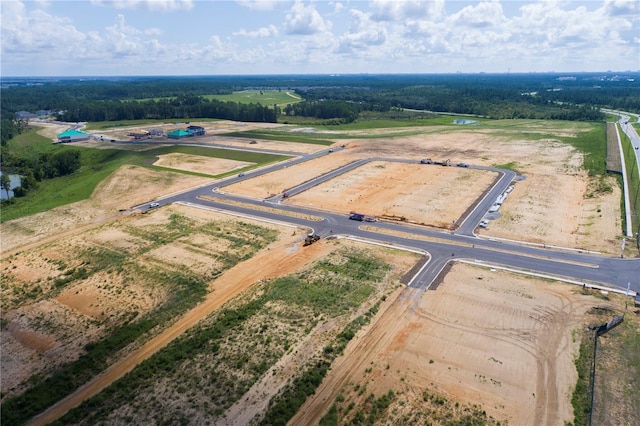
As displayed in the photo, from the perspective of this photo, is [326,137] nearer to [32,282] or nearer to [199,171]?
[199,171]

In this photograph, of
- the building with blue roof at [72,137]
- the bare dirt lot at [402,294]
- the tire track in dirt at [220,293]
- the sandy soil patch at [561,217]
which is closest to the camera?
the tire track in dirt at [220,293]

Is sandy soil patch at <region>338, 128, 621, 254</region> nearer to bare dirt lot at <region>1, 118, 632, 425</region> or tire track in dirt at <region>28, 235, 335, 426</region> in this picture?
bare dirt lot at <region>1, 118, 632, 425</region>

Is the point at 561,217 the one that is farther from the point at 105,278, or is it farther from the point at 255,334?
the point at 105,278

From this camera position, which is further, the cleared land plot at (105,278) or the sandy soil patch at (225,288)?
the cleared land plot at (105,278)

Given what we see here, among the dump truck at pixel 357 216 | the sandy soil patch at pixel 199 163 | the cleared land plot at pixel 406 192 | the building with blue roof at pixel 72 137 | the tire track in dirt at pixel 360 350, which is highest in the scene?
the building with blue roof at pixel 72 137

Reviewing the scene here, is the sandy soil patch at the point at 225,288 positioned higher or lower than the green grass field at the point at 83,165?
lower

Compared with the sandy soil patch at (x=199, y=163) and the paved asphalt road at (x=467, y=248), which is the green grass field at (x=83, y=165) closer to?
the sandy soil patch at (x=199, y=163)

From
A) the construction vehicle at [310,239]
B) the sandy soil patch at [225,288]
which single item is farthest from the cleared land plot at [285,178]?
the sandy soil patch at [225,288]

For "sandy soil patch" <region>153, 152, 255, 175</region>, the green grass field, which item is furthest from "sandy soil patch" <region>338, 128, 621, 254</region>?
the green grass field
